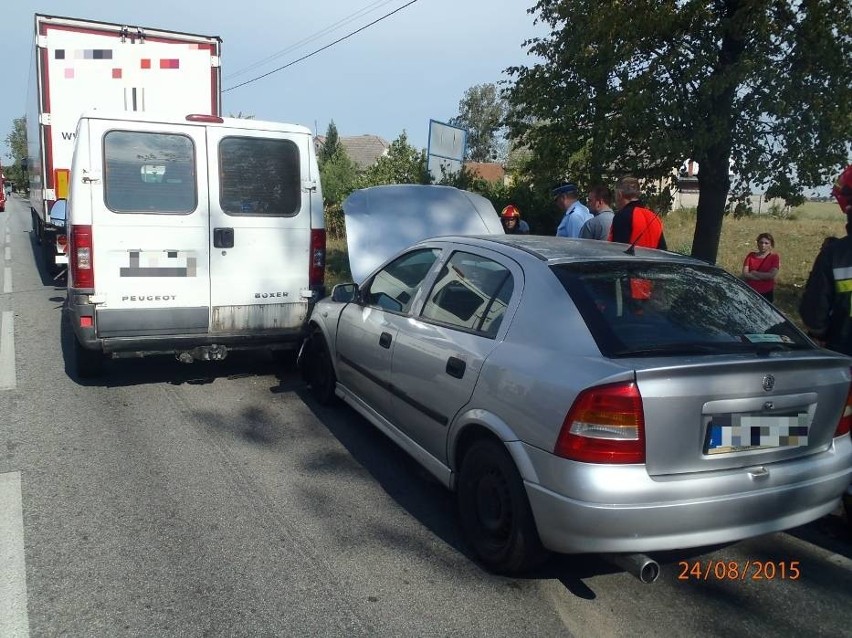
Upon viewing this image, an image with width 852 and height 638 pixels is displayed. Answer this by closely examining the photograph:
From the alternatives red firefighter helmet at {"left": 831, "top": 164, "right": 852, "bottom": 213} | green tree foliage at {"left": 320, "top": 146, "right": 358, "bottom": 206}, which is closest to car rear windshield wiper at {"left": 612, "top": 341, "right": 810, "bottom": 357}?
red firefighter helmet at {"left": 831, "top": 164, "right": 852, "bottom": 213}

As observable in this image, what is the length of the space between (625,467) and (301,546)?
173cm

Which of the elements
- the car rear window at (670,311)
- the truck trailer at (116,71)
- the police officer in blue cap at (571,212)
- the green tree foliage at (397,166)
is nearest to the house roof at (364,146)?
the green tree foliage at (397,166)

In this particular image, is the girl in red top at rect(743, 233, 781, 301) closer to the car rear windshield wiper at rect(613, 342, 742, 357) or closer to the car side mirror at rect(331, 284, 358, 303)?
the car side mirror at rect(331, 284, 358, 303)

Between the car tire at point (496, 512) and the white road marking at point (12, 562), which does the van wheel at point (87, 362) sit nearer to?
the white road marking at point (12, 562)

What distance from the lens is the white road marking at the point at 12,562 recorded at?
3119 millimetres

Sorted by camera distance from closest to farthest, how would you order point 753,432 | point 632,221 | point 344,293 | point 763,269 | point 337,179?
point 753,432
point 344,293
point 632,221
point 763,269
point 337,179

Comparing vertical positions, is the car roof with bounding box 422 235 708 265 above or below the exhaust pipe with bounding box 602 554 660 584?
above

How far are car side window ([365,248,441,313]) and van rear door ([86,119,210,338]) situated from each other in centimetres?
181

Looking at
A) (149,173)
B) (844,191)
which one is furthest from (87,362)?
(844,191)

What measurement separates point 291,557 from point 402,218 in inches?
204

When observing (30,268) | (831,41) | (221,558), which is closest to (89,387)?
(221,558)

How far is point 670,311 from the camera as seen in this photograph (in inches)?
140

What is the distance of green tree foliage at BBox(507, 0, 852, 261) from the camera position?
333 inches

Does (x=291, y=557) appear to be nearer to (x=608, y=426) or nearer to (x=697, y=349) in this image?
(x=608, y=426)
